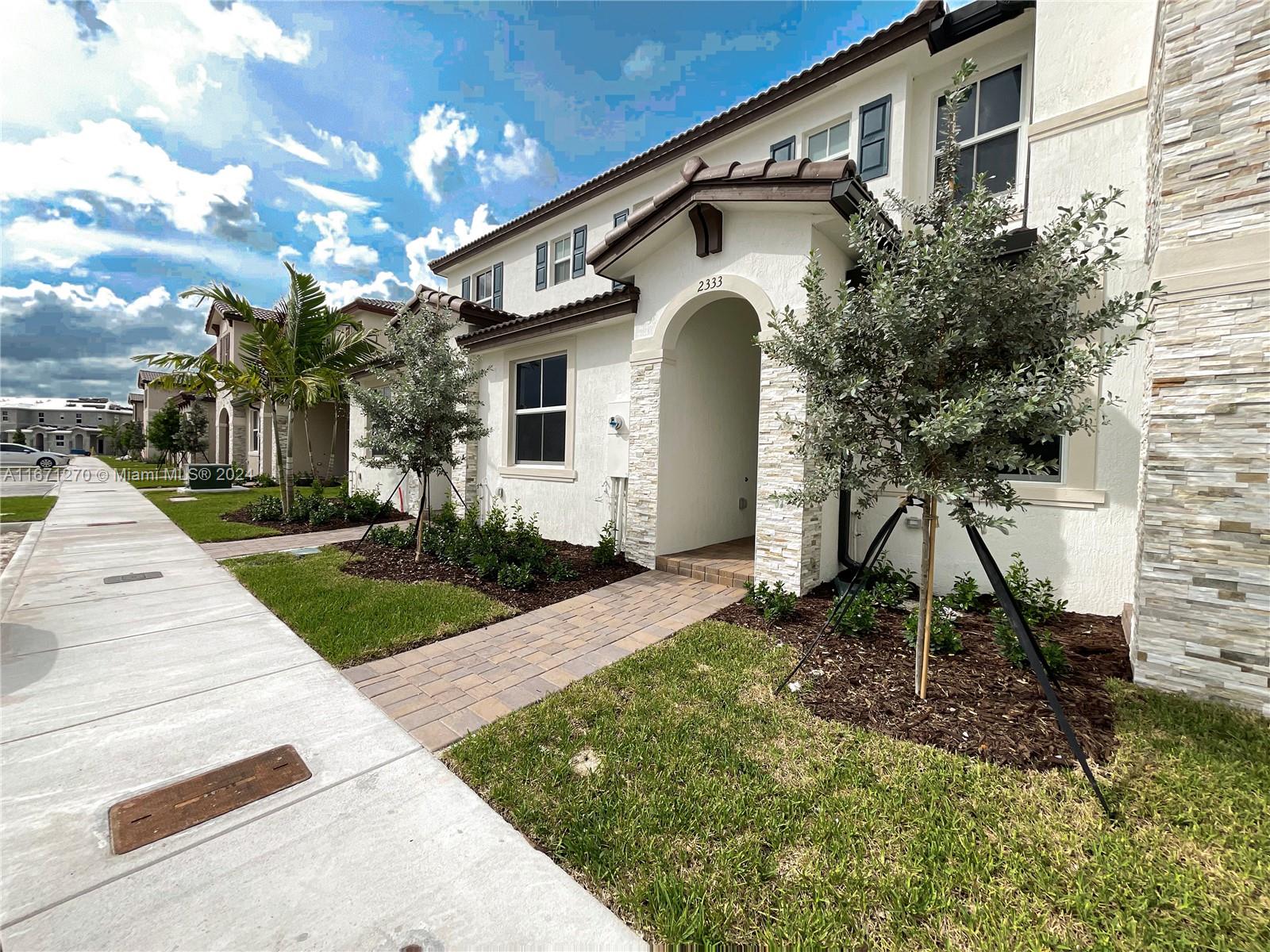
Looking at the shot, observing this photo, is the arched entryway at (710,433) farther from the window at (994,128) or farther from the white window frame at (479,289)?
the white window frame at (479,289)

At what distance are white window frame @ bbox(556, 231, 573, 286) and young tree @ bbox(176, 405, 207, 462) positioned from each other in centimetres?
2937

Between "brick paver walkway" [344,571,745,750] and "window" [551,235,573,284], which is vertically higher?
"window" [551,235,573,284]

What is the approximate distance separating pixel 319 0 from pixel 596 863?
1181 centimetres

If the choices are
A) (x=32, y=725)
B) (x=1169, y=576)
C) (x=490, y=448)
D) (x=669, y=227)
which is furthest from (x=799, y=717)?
(x=490, y=448)

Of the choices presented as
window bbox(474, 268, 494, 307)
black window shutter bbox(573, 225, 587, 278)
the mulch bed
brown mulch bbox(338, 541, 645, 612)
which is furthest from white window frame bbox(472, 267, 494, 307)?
brown mulch bbox(338, 541, 645, 612)

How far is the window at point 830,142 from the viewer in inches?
343

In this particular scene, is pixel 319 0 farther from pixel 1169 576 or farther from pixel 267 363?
pixel 1169 576

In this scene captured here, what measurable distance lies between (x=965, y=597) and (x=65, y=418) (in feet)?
451

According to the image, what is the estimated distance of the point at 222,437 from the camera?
31531 mm

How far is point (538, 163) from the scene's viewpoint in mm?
15352

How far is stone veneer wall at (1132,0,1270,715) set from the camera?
147 inches

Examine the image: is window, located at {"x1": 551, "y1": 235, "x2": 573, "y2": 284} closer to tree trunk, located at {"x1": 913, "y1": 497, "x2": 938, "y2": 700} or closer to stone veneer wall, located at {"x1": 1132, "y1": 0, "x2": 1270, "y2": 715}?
stone veneer wall, located at {"x1": 1132, "y1": 0, "x2": 1270, "y2": 715}

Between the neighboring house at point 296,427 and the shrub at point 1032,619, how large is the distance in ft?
72.6

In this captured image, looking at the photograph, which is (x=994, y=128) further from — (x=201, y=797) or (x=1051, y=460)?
(x=201, y=797)
